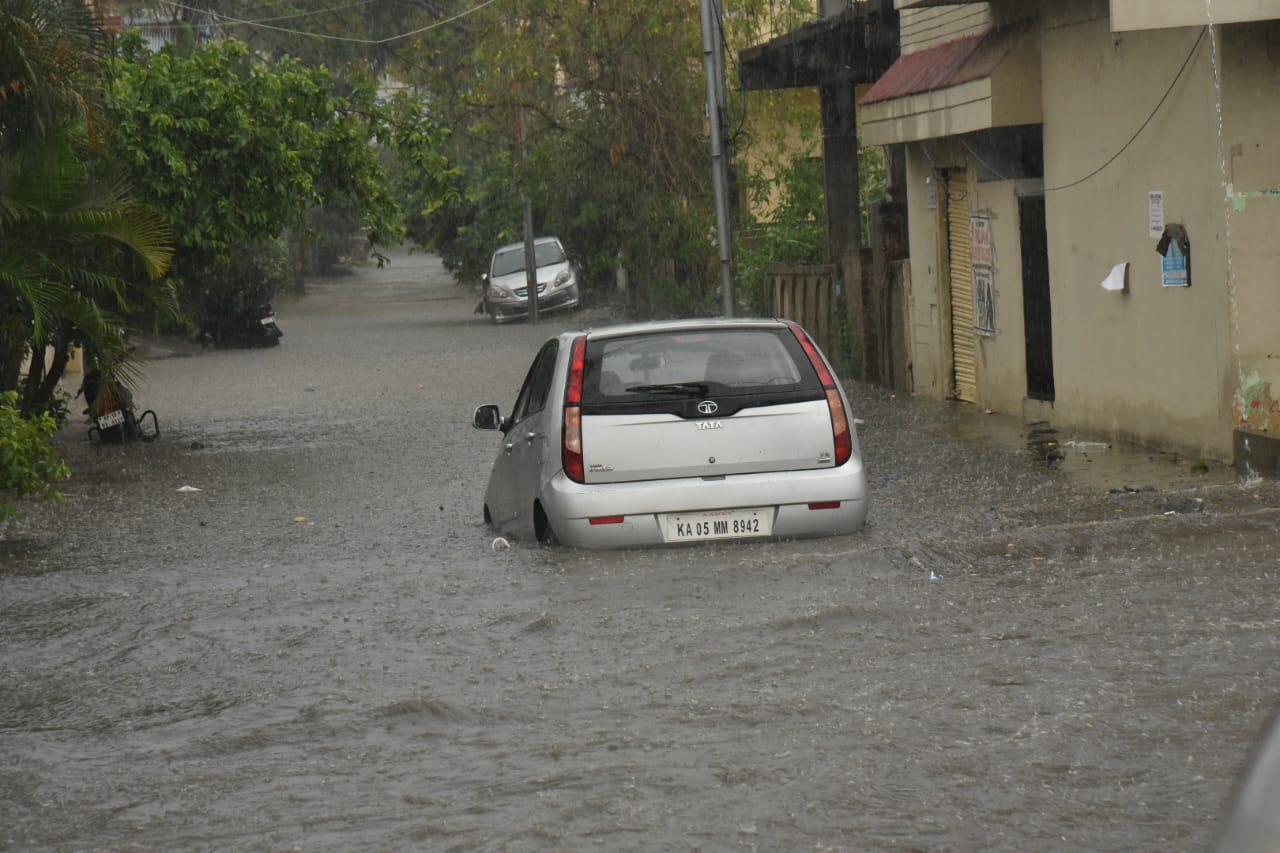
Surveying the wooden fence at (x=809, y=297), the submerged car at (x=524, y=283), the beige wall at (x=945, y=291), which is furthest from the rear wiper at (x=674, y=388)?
the submerged car at (x=524, y=283)

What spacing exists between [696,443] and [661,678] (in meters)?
2.76

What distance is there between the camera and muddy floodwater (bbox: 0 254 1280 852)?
5.48 m

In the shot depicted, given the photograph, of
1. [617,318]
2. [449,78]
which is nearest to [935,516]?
[617,318]

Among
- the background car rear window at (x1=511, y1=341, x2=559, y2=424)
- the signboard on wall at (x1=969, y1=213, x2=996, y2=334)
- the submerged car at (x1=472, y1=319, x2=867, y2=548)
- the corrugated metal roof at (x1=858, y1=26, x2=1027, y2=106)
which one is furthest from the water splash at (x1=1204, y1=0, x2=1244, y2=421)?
the signboard on wall at (x1=969, y1=213, x2=996, y2=334)

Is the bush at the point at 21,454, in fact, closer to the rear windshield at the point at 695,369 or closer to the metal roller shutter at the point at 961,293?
the rear windshield at the point at 695,369

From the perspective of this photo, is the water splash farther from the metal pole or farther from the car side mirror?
the metal pole

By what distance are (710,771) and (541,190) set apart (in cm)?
3305

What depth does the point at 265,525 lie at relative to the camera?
44.4ft

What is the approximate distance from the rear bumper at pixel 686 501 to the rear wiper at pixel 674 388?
49 centimetres

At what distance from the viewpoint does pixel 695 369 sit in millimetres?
10031


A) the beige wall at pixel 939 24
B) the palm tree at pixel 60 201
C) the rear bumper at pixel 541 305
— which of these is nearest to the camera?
the palm tree at pixel 60 201

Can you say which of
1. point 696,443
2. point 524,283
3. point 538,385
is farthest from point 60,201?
point 524,283

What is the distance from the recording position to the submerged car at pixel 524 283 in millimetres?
43969

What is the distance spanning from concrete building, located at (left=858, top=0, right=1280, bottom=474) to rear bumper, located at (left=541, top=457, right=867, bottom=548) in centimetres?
390
